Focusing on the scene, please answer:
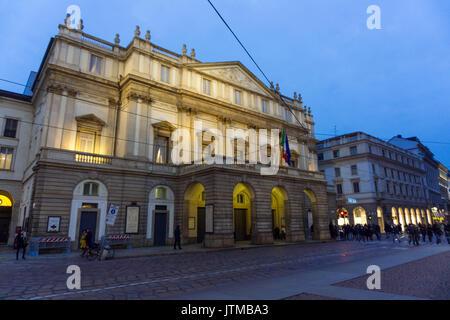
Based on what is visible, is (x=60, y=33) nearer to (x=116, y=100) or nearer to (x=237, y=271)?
(x=116, y=100)

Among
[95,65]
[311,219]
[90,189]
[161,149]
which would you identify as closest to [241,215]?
[311,219]

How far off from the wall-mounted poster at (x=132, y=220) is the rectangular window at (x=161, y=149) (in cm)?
536

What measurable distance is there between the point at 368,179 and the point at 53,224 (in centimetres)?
4717

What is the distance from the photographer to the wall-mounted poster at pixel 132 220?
23258mm

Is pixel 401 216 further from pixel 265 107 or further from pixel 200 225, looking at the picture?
pixel 200 225

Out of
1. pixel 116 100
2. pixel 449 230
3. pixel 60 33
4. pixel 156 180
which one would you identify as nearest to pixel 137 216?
pixel 156 180

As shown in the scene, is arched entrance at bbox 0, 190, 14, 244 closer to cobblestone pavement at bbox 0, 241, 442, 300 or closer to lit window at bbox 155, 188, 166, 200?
lit window at bbox 155, 188, 166, 200

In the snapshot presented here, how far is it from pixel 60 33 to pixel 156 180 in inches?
606

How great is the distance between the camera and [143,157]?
25562 mm

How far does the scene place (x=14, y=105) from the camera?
2925cm

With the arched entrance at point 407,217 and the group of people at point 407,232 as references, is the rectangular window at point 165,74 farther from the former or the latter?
the arched entrance at point 407,217

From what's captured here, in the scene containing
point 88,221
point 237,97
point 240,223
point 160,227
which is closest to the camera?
point 88,221

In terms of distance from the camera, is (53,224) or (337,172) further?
(337,172)
